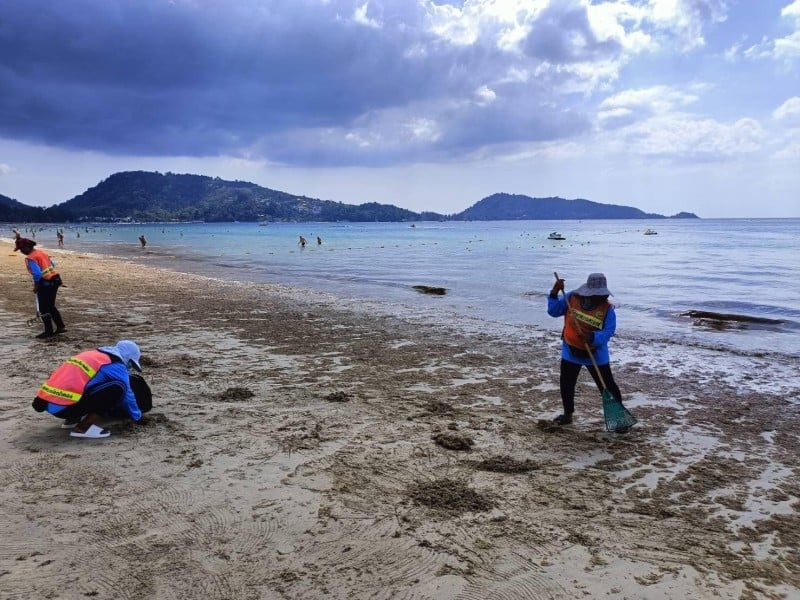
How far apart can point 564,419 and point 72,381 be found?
5349 mm

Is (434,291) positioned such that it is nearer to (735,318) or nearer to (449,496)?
(735,318)

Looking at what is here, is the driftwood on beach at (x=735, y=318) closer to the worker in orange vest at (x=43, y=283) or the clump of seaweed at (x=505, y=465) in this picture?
the clump of seaweed at (x=505, y=465)

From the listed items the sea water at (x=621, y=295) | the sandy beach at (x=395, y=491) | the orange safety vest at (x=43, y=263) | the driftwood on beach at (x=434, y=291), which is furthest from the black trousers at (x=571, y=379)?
the driftwood on beach at (x=434, y=291)

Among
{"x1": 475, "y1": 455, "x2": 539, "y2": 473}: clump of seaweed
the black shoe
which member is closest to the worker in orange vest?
{"x1": 475, "y1": 455, "x2": 539, "y2": 473}: clump of seaweed

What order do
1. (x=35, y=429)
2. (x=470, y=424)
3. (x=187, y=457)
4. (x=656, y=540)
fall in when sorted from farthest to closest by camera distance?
(x=470, y=424) < (x=35, y=429) < (x=187, y=457) < (x=656, y=540)

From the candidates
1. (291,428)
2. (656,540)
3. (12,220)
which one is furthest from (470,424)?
(12,220)

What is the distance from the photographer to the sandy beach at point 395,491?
3.53 meters

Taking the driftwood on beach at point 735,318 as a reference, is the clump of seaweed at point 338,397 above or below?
above

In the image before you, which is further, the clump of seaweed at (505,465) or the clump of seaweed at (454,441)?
the clump of seaweed at (454,441)

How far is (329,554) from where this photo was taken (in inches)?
148

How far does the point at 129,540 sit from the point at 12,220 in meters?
224

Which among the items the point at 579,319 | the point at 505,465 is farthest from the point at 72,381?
the point at 579,319

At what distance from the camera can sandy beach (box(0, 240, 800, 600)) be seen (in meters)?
3.53

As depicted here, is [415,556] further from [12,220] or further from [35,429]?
[12,220]
